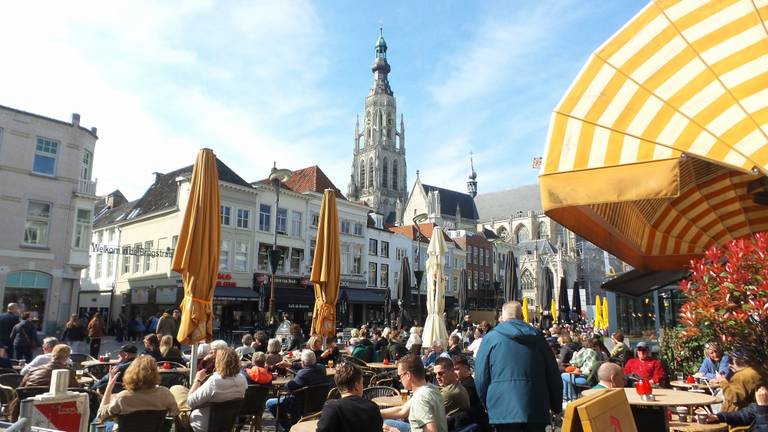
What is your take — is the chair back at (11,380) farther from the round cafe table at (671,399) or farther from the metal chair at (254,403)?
the round cafe table at (671,399)

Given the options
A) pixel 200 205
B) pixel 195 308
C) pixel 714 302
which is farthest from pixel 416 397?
pixel 200 205

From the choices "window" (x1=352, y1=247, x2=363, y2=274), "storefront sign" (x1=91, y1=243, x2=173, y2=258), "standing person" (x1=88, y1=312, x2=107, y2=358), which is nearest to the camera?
"standing person" (x1=88, y1=312, x2=107, y2=358)

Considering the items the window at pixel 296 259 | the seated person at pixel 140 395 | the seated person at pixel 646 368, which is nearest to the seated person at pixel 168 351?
the seated person at pixel 140 395

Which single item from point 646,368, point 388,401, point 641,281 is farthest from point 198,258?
point 641,281

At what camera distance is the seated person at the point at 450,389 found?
5.13 m

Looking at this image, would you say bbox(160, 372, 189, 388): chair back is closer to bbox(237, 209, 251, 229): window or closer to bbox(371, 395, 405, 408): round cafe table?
bbox(371, 395, 405, 408): round cafe table

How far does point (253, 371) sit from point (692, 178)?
634 centimetres

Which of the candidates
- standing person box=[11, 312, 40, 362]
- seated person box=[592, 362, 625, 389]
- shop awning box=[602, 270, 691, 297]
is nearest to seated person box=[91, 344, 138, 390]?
standing person box=[11, 312, 40, 362]

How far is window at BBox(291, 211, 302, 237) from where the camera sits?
32.5 meters

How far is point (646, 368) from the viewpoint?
25.2ft

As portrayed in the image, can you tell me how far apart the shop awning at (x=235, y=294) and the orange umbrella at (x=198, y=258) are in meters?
19.3

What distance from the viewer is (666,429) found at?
5.20 meters

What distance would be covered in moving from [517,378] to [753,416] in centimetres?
238

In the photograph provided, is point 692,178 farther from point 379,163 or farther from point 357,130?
point 357,130
